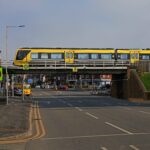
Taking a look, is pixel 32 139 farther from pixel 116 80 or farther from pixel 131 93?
pixel 116 80

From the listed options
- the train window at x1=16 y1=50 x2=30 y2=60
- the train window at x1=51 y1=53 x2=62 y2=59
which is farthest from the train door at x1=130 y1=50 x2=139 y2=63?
the train window at x1=16 y1=50 x2=30 y2=60

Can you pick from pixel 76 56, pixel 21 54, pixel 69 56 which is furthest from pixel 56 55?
pixel 21 54

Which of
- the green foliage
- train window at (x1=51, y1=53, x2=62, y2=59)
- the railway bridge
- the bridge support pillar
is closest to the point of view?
the green foliage

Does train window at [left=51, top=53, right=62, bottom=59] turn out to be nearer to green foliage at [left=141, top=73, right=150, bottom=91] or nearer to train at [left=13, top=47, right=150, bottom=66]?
train at [left=13, top=47, right=150, bottom=66]

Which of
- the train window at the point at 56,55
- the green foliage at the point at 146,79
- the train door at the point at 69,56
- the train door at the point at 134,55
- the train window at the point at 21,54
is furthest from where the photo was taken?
the train door at the point at 134,55

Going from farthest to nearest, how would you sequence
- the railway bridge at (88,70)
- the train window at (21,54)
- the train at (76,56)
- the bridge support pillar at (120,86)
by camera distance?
1. the train at (76,56)
2. the train window at (21,54)
3. the bridge support pillar at (120,86)
4. the railway bridge at (88,70)

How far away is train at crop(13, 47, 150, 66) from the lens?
67062 millimetres

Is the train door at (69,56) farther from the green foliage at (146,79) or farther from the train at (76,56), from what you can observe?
the green foliage at (146,79)

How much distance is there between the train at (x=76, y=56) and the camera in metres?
67.1

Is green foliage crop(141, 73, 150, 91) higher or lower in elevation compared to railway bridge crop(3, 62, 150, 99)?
lower

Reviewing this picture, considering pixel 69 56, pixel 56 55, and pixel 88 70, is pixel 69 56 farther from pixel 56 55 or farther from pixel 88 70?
pixel 88 70

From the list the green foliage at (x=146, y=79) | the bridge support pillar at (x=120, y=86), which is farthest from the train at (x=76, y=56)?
the green foliage at (x=146, y=79)

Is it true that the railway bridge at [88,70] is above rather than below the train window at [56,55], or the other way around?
below

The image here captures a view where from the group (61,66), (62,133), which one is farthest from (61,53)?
(62,133)
